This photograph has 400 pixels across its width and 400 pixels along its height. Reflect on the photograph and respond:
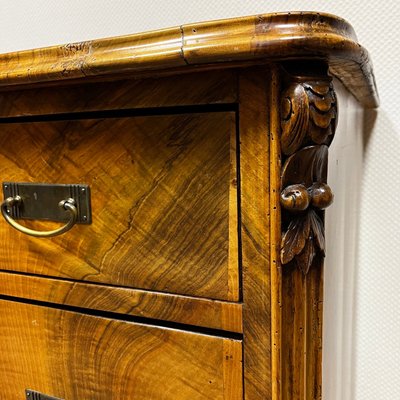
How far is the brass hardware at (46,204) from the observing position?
44 centimetres

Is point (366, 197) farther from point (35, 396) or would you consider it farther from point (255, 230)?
point (35, 396)

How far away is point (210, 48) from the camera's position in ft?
1.06

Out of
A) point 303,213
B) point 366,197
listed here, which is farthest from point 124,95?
point 366,197

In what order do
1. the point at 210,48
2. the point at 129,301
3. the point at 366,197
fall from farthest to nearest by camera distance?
1. the point at 366,197
2. the point at 129,301
3. the point at 210,48

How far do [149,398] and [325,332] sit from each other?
224 millimetres

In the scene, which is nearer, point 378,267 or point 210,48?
point 210,48

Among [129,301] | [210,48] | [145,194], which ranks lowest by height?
[129,301]

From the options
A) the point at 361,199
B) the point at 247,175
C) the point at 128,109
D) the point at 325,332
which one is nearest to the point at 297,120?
the point at 247,175

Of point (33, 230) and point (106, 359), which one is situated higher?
point (33, 230)

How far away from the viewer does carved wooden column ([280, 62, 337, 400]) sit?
0.34 metres

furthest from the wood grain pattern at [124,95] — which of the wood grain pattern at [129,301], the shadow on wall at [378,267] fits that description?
the shadow on wall at [378,267]

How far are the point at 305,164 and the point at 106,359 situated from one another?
29 centimetres

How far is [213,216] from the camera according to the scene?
385 mm

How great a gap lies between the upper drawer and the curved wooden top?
58 mm
